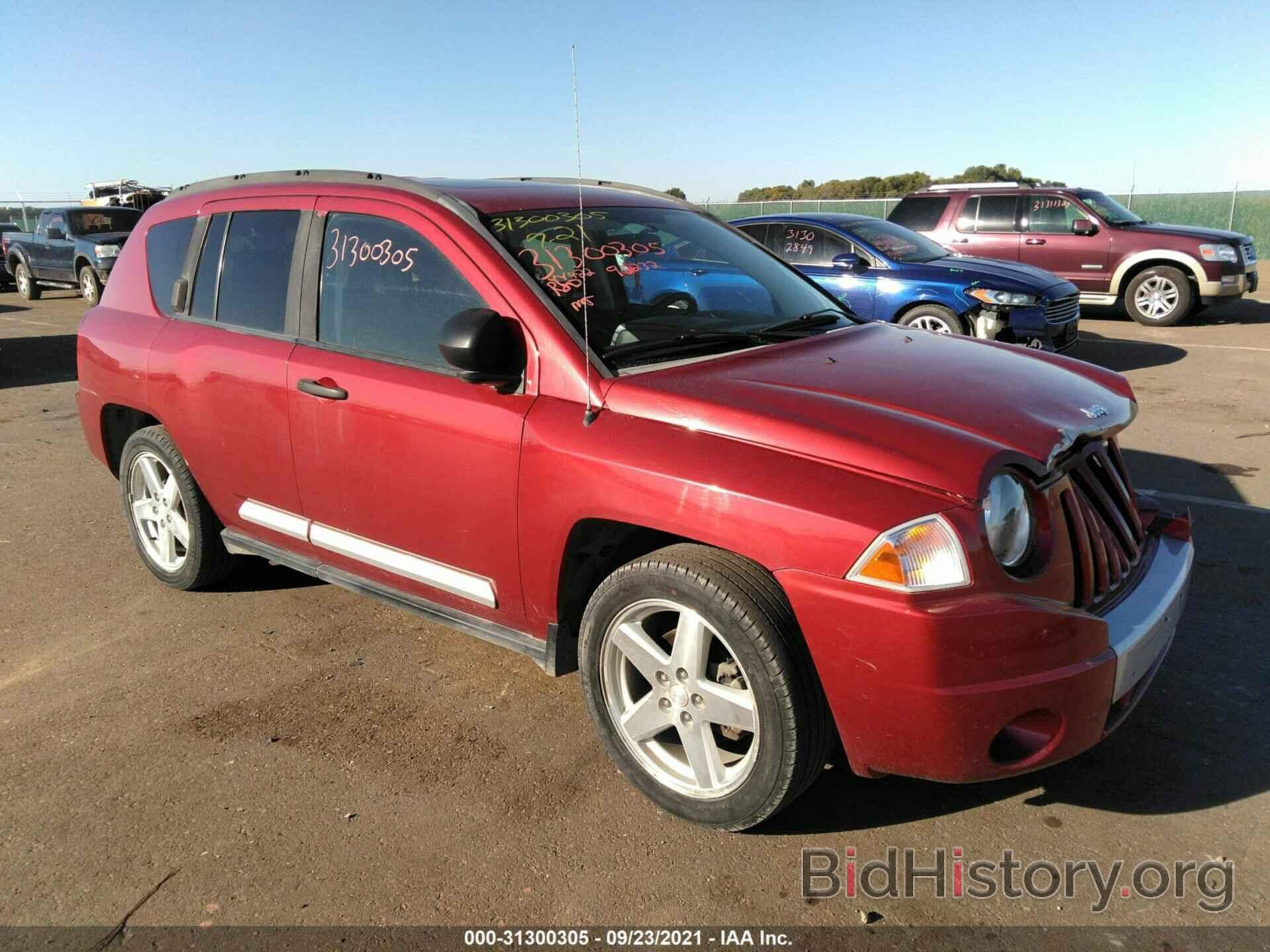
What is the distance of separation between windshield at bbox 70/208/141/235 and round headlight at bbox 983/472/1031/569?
19.8m

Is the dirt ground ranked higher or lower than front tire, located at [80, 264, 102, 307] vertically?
lower

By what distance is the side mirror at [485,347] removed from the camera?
2.91 meters

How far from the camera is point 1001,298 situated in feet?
28.3

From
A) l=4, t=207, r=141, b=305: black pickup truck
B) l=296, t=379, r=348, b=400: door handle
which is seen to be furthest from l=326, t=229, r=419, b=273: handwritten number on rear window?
l=4, t=207, r=141, b=305: black pickup truck

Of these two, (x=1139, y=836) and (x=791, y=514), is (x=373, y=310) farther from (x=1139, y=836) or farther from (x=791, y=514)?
(x=1139, y=836)

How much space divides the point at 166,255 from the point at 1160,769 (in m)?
4.50

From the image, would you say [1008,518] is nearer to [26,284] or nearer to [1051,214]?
[1051,214]

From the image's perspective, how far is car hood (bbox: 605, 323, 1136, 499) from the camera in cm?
254

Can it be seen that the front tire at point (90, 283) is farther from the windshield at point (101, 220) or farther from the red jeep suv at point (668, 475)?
the red jeep suv at point (668, 475)

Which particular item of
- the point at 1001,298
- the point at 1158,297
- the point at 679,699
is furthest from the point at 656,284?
the point at 1158,297

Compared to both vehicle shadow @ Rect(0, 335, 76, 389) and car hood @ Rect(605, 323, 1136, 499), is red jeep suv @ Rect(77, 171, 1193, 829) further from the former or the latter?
vehicle shadow @ Rect(0, 335, 76, 389)

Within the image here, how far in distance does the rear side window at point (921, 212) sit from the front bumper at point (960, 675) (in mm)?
11729

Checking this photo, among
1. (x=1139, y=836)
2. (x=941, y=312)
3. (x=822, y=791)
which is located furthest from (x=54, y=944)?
(x=941, y=312)

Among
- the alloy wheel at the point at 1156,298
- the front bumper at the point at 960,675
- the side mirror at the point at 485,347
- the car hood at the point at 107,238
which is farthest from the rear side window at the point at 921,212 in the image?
the car hood at the point at 107,238
